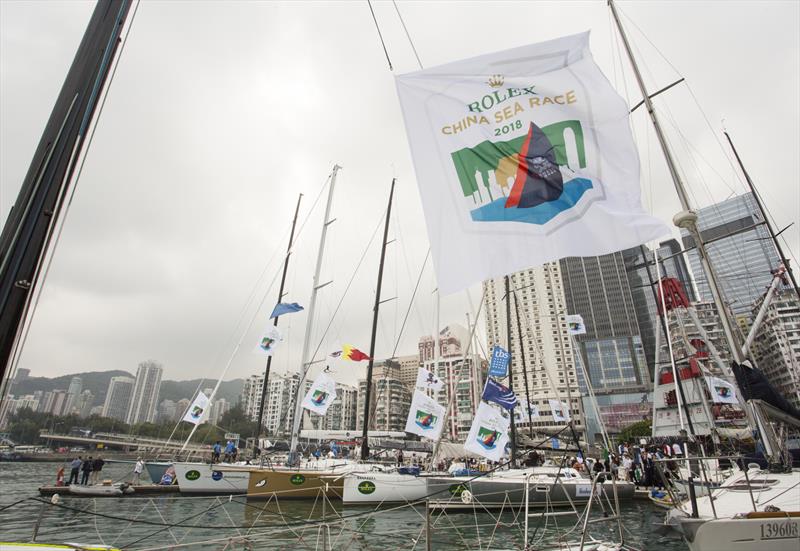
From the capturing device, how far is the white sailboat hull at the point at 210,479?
19250mm

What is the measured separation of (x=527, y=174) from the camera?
508cm

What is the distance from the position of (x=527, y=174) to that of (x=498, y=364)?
14496 millimetres

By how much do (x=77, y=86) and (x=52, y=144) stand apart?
0.60 meters

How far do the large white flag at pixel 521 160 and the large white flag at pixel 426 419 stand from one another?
497 inches

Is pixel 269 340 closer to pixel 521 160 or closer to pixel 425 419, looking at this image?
pixel 425 419

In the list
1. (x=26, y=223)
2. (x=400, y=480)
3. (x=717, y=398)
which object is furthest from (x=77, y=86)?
(x=717, y=398)

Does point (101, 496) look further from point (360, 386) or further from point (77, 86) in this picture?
point (360, 386)

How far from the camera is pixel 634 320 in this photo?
11444 cm

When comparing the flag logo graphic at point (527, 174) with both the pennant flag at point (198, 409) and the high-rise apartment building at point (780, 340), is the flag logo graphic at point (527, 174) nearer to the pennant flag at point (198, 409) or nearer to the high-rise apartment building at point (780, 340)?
the pennant flag at point (198, 409)

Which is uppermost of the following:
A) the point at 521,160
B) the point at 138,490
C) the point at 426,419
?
the point at 521,160

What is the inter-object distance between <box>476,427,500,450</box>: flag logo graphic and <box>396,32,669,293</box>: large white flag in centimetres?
1114

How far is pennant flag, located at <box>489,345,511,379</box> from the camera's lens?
58.9 ft

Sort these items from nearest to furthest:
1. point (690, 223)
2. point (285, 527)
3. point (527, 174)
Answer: point (527, 174) < point (690, 223) < point (285, 527)

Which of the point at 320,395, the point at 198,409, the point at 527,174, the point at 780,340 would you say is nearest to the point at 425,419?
the point at 320,395
